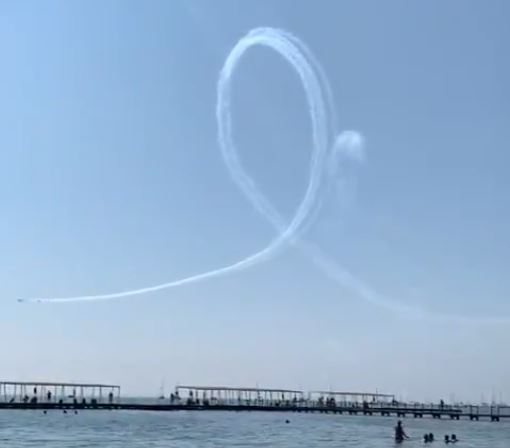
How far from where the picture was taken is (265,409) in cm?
16938

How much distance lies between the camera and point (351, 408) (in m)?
171

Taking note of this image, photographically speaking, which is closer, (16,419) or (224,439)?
(224,439)

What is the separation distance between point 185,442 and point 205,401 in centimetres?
9524

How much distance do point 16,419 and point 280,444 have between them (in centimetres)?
4577

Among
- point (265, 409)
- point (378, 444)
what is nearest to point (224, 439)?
point (378, 444)

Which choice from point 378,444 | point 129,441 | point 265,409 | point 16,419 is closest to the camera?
point 129,441

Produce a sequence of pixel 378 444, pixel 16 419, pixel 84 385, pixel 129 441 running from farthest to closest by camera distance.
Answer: pixel 84 385, pixel 16 419, pixel 378 444, pixel 129 441

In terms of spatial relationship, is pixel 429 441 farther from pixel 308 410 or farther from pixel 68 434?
pixel 308 410

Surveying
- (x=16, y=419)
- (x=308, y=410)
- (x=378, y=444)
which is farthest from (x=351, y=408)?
(x=378, y=444)

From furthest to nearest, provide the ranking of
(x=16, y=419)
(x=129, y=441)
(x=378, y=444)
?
(x=16, y=419) < (x=378, y=444) < (x=129, y=441)

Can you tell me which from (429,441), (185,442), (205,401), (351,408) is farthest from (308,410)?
(185,442)

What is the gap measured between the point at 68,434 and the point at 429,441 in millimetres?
35511

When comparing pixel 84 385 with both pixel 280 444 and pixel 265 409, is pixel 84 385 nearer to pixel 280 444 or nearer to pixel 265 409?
pixel 265 409

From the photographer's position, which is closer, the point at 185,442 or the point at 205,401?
the point at 185,442
